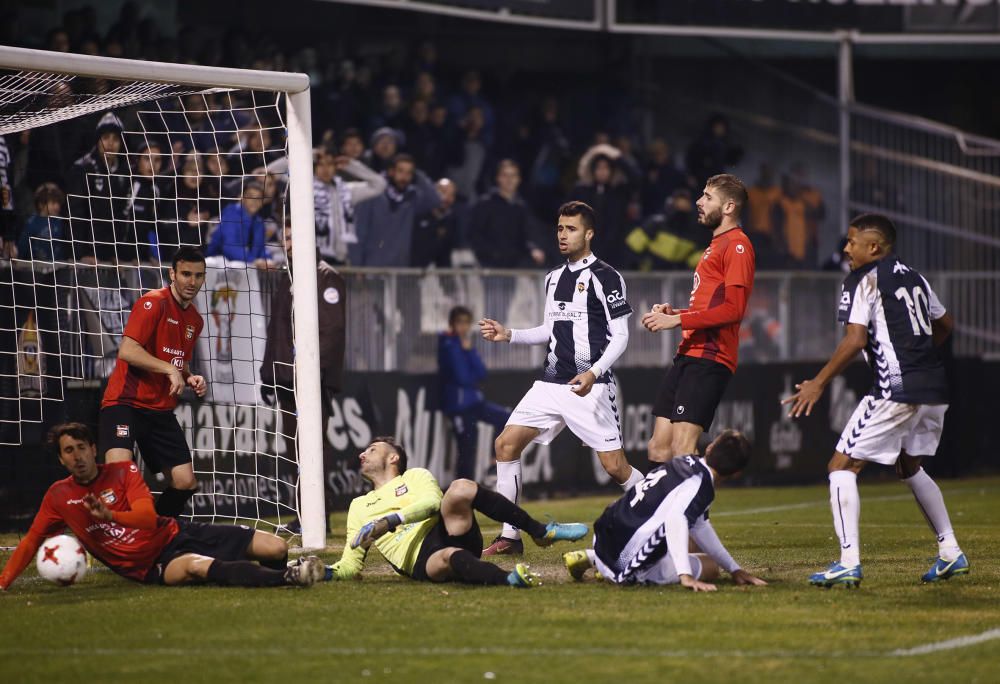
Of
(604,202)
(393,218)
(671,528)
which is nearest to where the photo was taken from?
(671,528)

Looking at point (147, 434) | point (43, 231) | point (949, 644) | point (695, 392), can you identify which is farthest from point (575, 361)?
point (43, 231)

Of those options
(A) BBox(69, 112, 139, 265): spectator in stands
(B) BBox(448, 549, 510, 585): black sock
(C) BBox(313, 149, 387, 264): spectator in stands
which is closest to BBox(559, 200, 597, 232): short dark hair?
(B) BBox(448, 549, 510, 585): black sock

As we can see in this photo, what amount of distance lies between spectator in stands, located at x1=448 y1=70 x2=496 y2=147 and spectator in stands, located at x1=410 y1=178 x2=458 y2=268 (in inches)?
114

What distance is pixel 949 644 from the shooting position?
6430 millimetres

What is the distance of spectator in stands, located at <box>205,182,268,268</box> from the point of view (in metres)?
13.2

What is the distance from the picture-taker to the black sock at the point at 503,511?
8203 mm

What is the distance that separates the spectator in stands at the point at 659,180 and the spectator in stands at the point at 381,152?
4.34 m

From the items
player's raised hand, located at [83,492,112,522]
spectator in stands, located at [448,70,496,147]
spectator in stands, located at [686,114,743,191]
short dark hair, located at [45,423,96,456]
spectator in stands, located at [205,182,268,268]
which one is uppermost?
spectator in stands, located at [448,70,496,147]

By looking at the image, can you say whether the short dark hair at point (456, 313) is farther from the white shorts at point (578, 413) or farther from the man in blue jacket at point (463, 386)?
the white shorts at point (578, 413)

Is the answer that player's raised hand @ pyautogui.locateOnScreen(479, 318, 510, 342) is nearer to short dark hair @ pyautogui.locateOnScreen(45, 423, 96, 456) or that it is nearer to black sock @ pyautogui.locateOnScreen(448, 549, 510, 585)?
black sock @ pyautogui.locateOnScreen(448, 549, 510, 585)

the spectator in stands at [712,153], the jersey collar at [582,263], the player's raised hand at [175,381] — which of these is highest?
the spectator in stands at [712,153]

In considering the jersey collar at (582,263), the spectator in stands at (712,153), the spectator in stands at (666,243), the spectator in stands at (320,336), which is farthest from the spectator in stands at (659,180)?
the jersey collar at (582,263)

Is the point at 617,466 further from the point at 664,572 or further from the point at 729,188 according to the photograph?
the point at 729,188

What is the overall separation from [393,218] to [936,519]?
8.56 meters
